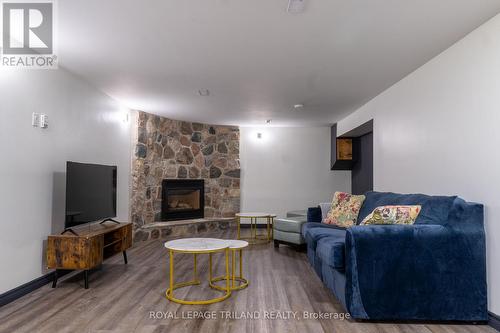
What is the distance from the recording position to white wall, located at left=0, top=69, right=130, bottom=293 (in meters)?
2.93

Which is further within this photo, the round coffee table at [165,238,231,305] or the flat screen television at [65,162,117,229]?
the flat screen television at [65,162,117,229]

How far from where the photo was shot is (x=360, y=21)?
255 cm

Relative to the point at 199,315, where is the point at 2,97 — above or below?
above

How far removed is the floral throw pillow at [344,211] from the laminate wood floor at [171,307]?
746 millimetres

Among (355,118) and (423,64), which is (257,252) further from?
(423,64)

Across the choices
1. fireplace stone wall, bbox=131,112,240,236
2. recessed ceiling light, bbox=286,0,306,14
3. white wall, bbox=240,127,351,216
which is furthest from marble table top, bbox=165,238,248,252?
white wall, bbox=240,127,351,216

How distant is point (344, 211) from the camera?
4.34m

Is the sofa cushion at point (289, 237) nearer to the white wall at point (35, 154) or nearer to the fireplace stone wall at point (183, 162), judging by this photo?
the fireplace stone wall at point (183, 162)

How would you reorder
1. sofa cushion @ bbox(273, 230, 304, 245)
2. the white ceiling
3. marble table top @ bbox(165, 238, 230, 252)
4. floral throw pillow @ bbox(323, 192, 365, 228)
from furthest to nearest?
sofa cushion @ bbox(273, 230, 304, 245) < floral throw pillow @ bbox(323, 192, 365, 228) < marble table top @ bbox(165, 238, 230, 252) < the white ceiling

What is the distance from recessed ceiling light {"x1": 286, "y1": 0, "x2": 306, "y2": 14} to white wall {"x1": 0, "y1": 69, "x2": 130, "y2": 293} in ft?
8.01

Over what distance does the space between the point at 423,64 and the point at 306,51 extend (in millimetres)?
1283

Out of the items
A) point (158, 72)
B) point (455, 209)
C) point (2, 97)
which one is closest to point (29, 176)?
point (2, 97)

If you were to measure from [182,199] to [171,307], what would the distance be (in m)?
4.15

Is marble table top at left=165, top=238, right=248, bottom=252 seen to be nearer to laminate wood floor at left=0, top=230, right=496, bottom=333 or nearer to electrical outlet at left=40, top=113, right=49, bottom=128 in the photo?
laminate wood floor at left=0, top=230, right=496, bottom=333
